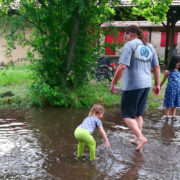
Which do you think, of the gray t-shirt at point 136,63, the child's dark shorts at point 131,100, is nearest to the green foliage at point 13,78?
the child's dark shorts at point 131,100

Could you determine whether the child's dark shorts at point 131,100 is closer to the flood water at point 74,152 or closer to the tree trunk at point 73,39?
the flood water at point 74,152

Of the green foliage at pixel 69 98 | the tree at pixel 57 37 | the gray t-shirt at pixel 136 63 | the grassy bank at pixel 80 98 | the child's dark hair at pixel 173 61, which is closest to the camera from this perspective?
the gray t-shirt at pixel 136 63

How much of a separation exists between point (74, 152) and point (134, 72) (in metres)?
1.55

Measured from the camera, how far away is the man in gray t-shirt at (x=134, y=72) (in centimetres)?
390

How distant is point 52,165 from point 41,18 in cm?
423

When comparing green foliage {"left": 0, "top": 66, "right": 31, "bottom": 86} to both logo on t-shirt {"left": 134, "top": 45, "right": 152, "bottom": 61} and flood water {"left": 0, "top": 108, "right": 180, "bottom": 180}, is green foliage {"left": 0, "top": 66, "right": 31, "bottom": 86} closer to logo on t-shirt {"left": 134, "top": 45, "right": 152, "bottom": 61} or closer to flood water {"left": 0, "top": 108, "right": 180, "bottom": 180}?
flood water {"left": 0, "top": 108, "right": 180, "bottom": 180}

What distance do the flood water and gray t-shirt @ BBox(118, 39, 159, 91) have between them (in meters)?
1.08

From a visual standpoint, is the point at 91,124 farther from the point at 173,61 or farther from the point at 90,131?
the point at 173,61

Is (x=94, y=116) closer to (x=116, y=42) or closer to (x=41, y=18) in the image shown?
(x=41, y=18)

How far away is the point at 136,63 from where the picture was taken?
398 centimetres

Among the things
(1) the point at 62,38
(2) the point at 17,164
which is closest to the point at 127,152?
(2) the point at 17,164

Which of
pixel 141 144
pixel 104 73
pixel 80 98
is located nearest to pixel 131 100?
pixel 141 144

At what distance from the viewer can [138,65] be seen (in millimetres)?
3986

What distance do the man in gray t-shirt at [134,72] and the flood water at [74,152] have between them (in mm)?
434
